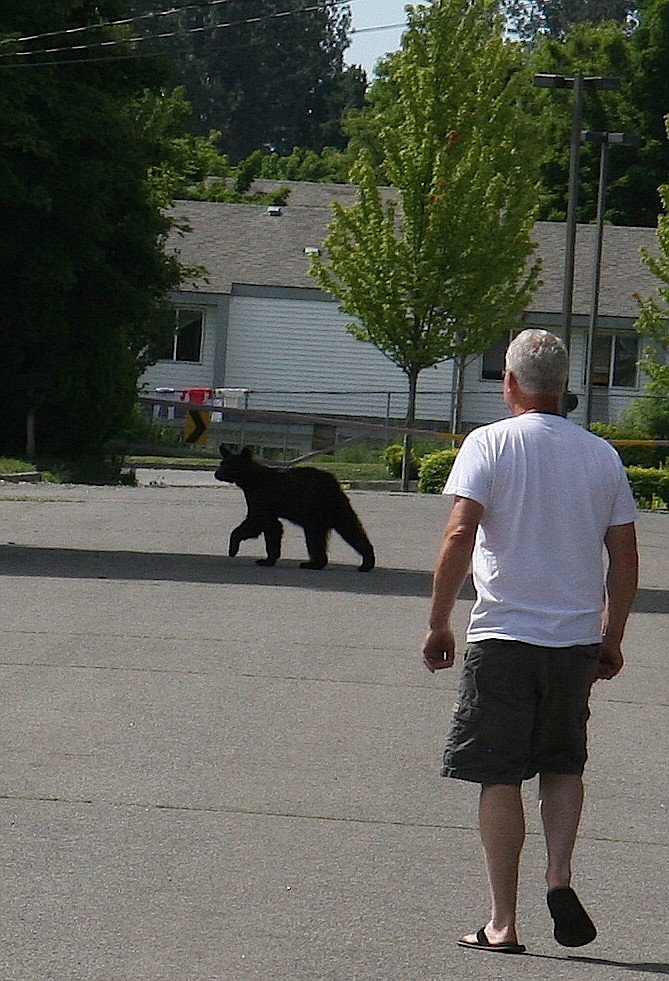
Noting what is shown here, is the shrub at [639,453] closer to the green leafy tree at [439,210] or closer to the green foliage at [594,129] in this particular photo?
the green leafy tree at [439,210]

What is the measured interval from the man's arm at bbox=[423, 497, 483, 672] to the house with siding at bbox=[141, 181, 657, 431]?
45971 millimetres

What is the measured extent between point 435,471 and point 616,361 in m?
17.0

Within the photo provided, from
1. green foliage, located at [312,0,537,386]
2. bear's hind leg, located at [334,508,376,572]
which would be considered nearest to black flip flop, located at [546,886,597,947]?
bear's hind leg, located at [334,508,376,572]

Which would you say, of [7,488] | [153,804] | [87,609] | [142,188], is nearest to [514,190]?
[7,488]

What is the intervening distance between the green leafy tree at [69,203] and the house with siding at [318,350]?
30018 millimetres

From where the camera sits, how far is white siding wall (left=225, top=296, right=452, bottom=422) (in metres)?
52.5

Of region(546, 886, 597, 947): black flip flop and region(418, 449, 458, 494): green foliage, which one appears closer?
region(546, 886, 597, 947): black flip flop

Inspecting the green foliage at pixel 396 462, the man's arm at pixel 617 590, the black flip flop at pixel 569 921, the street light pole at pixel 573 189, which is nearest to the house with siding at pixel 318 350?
the green foliage at pixel 396 462

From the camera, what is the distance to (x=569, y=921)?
5410 millimetres

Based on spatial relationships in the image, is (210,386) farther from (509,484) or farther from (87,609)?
(509,484)

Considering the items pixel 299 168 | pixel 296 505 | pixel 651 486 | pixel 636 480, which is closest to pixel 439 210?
pixel 636 480

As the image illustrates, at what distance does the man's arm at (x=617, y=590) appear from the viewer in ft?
18.7

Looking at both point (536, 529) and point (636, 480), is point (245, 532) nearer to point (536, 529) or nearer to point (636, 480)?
point (536, 529)

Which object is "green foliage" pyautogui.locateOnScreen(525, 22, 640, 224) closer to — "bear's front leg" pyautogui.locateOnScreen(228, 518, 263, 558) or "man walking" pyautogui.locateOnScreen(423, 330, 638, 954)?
"bear's front leg" pyautogui.locateOnScreen(228, 518, 263, 558)
